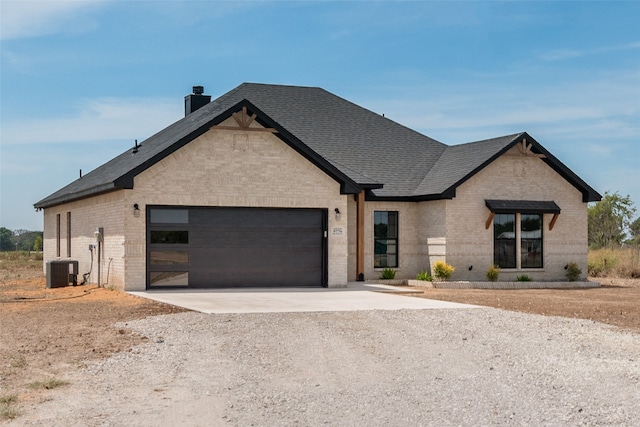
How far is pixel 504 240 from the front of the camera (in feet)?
94.2

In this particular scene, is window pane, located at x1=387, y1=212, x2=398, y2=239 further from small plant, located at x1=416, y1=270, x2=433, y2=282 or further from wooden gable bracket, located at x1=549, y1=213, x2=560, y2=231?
wooden gable bracket, located at x1=549, y1=213, x2=560, y2=231

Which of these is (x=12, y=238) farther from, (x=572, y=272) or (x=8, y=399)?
(x=8, y=399)

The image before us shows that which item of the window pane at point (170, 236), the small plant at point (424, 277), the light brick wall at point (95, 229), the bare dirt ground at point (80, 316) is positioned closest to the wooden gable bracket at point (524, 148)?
the bare dirt ground at point (80, 316)

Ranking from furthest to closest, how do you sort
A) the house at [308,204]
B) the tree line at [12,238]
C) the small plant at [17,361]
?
the tree line at [12,238], the house at [308,204], the small plant at [17,361]

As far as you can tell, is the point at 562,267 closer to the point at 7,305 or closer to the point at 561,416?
the point at 7,305

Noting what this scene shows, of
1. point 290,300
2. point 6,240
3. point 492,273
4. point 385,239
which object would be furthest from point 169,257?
point 6,240

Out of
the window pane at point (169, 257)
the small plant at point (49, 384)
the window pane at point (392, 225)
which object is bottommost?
the small plant at point (49, 384)

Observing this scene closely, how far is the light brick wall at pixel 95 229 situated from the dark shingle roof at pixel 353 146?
0.49 m

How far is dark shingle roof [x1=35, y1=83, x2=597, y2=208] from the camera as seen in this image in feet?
91.2

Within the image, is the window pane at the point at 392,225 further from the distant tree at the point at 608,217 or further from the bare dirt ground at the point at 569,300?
the distant tree at the point at 608,217

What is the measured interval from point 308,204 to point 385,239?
16.6 ft

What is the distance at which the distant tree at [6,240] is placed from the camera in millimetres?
120188

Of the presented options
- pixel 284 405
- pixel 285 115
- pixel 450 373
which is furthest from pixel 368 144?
pixel 284 405

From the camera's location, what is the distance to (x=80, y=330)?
15.1 m
